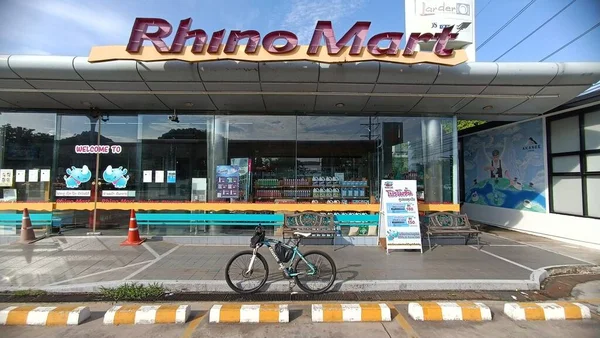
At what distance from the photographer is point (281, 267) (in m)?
5.45

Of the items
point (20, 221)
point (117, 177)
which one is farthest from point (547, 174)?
point (20, 221)

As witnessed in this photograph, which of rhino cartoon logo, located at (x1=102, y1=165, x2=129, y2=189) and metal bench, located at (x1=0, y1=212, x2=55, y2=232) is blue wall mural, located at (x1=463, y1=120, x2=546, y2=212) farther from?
metal bench, located at (x1=0, y1=212, x2=55, y2=232)

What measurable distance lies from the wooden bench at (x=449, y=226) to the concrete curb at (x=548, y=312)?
3.56 meters

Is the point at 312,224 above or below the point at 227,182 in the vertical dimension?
below

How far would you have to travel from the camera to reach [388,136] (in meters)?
9.77

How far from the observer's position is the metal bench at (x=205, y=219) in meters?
8.98

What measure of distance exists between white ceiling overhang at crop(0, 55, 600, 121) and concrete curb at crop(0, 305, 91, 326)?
4819mm

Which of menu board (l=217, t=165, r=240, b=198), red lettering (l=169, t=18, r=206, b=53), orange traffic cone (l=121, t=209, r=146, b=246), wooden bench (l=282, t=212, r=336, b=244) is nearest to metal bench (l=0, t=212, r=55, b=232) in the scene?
orange traffic cone (l=121, t=209, r=146, b=246)

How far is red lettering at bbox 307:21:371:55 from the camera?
643 cm

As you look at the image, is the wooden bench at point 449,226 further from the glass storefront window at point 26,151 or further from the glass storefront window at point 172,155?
the glass storefront window at point 26,151

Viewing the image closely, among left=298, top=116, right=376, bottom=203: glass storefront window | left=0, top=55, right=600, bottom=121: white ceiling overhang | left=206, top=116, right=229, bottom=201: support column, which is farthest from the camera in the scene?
left=298, top=116, right=376, bottom=203: glass storefront window

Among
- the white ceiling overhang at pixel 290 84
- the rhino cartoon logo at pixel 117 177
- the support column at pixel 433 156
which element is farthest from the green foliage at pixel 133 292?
the support column at pixel 433 156

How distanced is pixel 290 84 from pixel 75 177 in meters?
7.03

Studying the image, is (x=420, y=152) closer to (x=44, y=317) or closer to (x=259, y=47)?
(x=259, y=47)
